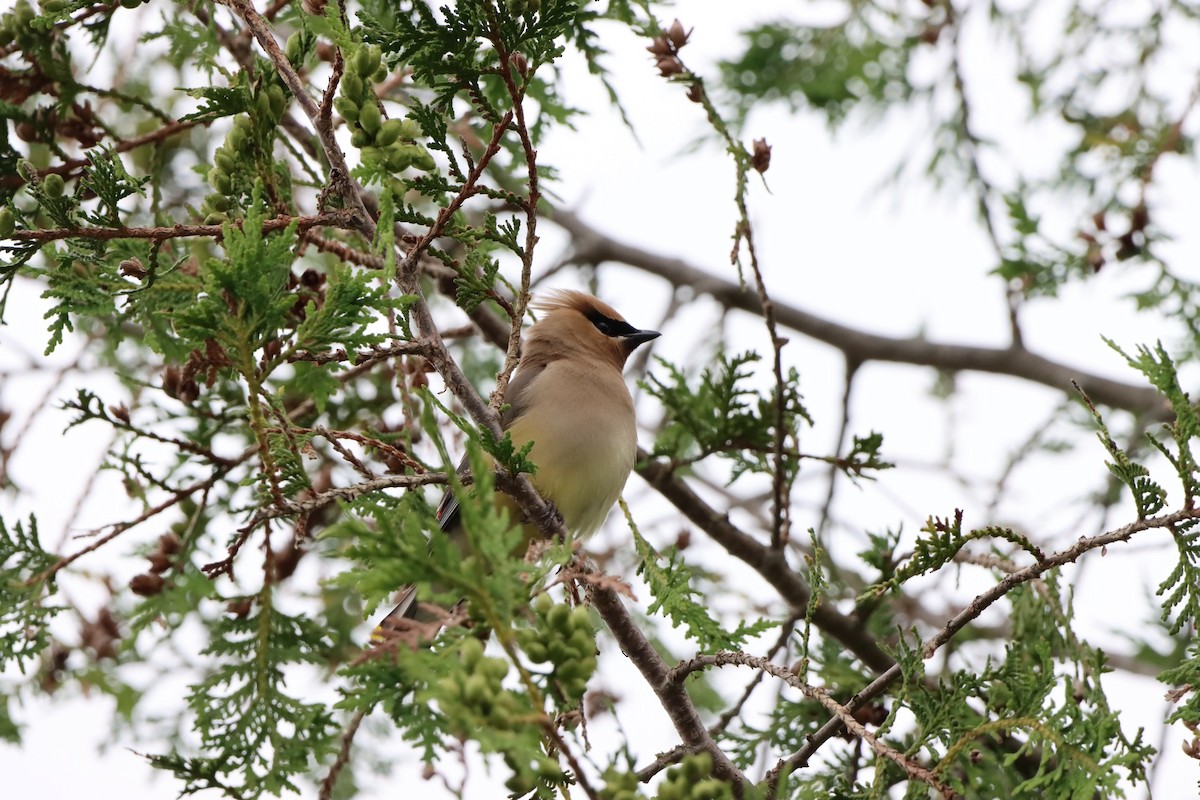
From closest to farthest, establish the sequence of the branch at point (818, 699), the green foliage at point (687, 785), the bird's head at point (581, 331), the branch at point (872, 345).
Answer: the green foliage at point (687, 785) < the branch at point (818, 699) < the bird's head at point (581, 331) < the branch at point (872, 345)

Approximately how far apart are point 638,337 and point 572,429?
111 cm

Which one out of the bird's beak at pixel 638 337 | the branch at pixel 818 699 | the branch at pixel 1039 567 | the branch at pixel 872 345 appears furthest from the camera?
the branch at pixel 872 345

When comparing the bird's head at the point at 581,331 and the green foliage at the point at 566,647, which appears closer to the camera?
the green foliage at the point at 566,647

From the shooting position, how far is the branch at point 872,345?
5879 millimetres

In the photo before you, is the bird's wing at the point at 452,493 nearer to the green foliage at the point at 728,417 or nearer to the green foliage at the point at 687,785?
the green foliage at the point at 728,417

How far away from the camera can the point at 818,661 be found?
14.0 ft

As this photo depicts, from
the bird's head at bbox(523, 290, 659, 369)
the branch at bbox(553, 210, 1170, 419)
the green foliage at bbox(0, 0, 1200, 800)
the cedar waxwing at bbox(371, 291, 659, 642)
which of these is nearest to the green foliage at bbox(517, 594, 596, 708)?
the green foliage at bbox(0, 0, 1200, 800)

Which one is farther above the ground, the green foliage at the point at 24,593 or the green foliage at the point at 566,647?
the green foliage at the point at 24,593

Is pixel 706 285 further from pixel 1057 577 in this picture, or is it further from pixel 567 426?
pixel 1057 577

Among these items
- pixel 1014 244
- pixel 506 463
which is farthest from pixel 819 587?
pixel 1014 244

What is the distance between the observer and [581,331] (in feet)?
17.5

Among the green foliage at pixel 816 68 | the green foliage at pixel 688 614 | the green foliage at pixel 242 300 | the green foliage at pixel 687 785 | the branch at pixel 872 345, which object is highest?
the green foliage at pixel 816 68

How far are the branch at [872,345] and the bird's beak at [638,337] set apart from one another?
2.29 feet

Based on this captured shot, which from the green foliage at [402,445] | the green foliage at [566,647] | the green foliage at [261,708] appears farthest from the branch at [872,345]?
the green foliage at [566,647]
